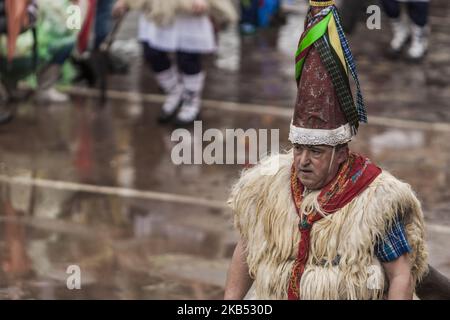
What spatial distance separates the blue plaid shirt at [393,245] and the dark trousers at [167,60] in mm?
6761

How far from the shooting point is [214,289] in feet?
25.2

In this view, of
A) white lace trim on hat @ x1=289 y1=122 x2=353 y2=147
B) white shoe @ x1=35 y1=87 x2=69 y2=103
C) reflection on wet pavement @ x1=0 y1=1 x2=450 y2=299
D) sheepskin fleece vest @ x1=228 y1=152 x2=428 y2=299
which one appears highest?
white lace trim on hat @ x1=289 y1=122 x2=353 y2=147

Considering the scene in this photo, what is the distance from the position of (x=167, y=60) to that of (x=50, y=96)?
145 centimetres

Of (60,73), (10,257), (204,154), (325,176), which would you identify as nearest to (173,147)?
(204,154)

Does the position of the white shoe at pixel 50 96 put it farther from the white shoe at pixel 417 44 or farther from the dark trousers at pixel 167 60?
the white shoe at pixel 417 44

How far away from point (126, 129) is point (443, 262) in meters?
4.10

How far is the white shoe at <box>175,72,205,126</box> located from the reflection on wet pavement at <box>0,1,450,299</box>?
24 cm

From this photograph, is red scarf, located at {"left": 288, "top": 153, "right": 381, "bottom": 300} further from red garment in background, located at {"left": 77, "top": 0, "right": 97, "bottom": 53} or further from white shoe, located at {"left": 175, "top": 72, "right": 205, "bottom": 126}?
red garment in background, located at {"left": 77, "top": 0, "right": 97, "bottom": 53}

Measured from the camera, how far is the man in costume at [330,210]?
178 inches

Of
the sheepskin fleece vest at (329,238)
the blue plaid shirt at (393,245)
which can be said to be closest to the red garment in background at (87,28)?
the sheepskin fleece vest at (329,238)

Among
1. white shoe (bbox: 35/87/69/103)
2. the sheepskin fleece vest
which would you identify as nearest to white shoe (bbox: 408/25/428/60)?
white shoe (bbox: 35/87/69/103)

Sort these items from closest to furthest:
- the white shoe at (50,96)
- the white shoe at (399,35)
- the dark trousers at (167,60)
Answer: the dark trousers at (167,60) → the white shoe at (50,96) → the white shoe at (399,35)

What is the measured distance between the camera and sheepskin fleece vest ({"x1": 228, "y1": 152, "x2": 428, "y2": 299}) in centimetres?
462

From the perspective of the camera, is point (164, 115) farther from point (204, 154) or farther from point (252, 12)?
point (252, 12)
